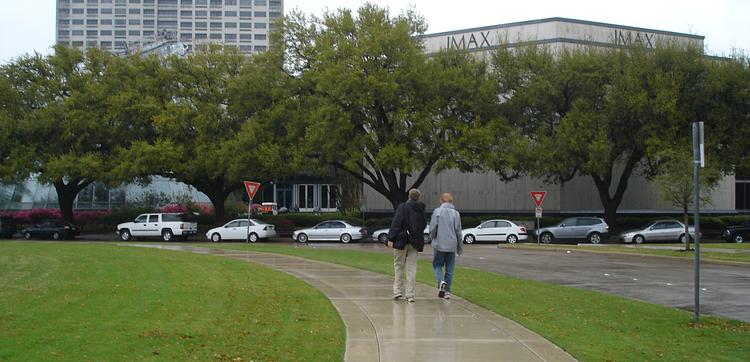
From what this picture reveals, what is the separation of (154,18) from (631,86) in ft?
458

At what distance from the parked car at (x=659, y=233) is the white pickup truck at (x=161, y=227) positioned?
23.5m

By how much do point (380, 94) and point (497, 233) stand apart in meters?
9.47

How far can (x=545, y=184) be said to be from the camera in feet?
165

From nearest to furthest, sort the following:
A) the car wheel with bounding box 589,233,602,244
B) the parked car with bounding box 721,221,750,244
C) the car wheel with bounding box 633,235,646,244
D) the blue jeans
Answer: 1. the blue jeans
2. the car wheel with bounding box 633,235,646,244
3. the car wheel with bounding box 589,233,602,244
4. the parked car with bounding box 721,221,750,244

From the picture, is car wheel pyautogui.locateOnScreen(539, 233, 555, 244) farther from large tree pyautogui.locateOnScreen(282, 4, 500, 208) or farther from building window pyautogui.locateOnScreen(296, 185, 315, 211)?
building window pyautogui.locateOnScreen(296, 185, 315, 211)

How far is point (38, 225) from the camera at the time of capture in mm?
45312

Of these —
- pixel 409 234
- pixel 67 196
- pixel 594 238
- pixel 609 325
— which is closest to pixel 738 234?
pixel 594 238

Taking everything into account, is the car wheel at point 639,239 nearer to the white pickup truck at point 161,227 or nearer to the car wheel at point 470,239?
the car wheel at point 470,239

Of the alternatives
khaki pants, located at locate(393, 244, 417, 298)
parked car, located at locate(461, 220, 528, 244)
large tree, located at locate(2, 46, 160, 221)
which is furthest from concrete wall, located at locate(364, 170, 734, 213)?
khaki pants, located at locate(393, 244, 417, 298)

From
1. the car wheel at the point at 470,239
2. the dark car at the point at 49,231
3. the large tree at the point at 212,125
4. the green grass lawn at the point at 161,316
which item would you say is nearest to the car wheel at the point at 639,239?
the car wheel at the point at 470,239

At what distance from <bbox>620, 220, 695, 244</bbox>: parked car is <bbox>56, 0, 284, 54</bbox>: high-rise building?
5038 inches

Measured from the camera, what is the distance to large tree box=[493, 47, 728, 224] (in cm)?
3891

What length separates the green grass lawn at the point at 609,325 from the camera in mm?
8953

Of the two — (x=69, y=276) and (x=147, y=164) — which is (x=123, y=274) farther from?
(x=147, y=164)
